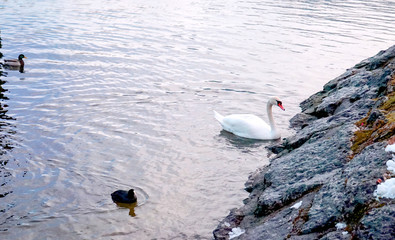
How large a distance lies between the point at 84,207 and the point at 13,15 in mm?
23959

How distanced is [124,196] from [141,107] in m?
5.96

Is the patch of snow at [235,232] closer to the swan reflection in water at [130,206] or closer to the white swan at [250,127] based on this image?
the swan reflection in water at [130,206]

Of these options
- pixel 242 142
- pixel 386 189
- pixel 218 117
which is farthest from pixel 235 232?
pixel 218 117

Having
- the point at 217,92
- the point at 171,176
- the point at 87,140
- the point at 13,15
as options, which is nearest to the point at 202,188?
the point at 171,176

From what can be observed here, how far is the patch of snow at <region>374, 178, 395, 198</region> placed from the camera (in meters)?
4.18

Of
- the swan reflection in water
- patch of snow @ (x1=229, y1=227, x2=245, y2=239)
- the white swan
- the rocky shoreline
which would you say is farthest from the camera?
the white swan

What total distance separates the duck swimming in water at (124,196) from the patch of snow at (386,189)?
4.80 metres

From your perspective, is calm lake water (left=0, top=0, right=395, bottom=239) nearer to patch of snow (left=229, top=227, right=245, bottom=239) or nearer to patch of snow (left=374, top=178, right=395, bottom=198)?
patch of snow (left=229, top=227, right=245, bottom=239)

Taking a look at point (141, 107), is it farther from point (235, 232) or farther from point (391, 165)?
point (391, 165)

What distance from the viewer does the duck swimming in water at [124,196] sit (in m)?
8.03

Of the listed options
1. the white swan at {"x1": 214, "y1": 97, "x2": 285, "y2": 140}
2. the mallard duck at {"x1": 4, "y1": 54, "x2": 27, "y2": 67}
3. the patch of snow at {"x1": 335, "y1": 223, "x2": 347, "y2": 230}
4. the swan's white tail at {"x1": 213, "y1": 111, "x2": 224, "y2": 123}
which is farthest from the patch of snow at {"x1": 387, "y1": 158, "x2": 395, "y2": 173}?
the mallard duck at {"x1": 4, "y1": 54, "x2": 27, "y2": 67}

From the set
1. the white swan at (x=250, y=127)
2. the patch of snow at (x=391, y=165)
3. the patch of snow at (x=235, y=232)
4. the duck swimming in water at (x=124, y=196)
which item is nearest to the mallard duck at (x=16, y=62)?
the white swan at (x=250, y=127)

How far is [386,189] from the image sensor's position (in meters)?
4.24

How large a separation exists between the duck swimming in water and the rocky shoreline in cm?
180
